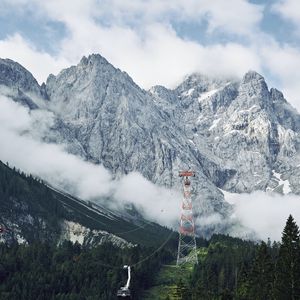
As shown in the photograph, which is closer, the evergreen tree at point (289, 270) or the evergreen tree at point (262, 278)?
the evergreen tree at point (289, 270)

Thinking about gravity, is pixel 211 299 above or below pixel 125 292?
above

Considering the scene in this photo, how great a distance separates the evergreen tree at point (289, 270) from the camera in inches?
4301

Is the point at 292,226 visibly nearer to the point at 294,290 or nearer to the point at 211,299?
the point at 294,290

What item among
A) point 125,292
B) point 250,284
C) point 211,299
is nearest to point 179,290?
point 211,299

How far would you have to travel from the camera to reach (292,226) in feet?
380

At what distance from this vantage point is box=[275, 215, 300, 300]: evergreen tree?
109m

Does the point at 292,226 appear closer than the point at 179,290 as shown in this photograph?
Yes

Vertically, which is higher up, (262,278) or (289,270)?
(262,278)

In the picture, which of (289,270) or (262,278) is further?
(262,278)

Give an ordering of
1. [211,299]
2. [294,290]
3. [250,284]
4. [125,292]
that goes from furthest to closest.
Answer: [211,299]
[250,284]
[294,290]
[125,292]

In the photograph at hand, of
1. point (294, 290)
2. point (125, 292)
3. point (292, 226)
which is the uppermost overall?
point (292, 226)

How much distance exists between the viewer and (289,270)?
363 ft

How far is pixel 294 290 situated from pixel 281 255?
7.56 m

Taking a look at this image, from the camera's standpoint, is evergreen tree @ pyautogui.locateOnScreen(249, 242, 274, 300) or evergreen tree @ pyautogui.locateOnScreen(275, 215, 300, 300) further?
evergreen tree @ pyautogui.locateOnScreen(249, 242, 274, 300)
